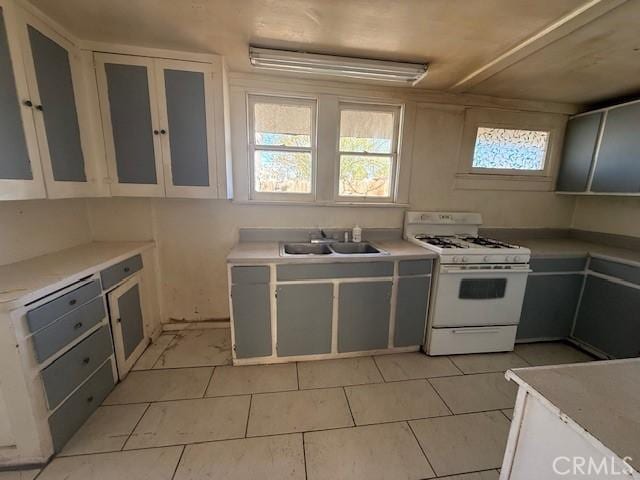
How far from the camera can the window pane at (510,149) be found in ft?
8.77

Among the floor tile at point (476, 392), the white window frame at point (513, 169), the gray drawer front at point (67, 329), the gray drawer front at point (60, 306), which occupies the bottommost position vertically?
the floor tile at point (476, 392)

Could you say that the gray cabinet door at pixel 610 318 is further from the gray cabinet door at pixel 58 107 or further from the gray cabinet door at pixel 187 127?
the gray cabinet door at pixel 58 107

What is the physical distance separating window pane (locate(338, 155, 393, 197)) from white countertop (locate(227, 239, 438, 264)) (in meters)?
0.57

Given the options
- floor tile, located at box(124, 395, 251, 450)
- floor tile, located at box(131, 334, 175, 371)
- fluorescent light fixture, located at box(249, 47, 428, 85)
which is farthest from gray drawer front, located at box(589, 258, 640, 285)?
floor tile, located at box(131, 334, 175, 371)

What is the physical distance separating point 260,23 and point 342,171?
4.22 feet

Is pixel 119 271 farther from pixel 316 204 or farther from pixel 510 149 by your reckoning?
pixel 510 149

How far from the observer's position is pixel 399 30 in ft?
5.01

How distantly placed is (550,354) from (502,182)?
1673 mm

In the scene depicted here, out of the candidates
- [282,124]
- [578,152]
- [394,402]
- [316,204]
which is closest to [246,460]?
[394,402]

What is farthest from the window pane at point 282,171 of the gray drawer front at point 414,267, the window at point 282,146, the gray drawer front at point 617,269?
the gray drawer front at point 617,269

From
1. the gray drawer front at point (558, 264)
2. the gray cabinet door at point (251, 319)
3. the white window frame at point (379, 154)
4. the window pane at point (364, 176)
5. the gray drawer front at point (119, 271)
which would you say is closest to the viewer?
the gray drawer front at point (119, 271)

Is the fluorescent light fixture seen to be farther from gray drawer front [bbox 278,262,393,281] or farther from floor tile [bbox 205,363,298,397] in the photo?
floor tile [bbox 205,363,298,397]

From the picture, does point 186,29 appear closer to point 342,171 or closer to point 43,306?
point 342,171

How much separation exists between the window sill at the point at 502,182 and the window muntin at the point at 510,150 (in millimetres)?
77
